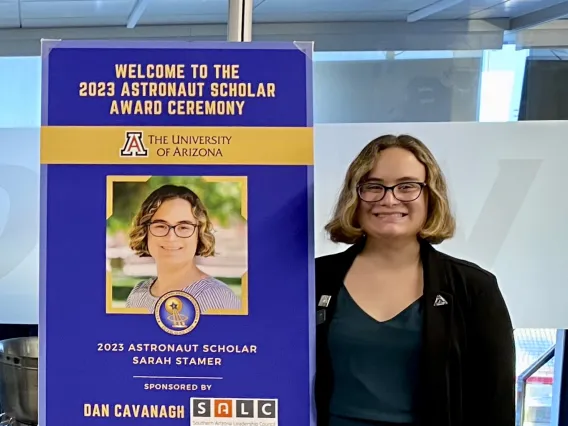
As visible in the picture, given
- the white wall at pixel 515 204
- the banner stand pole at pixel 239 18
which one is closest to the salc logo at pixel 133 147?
the banner stand pole at pixel 239 18

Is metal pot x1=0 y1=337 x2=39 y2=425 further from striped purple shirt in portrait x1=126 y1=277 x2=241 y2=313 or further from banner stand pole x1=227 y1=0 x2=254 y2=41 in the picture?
banner stand pole x1=227 y1=0 x2=254 y2=41

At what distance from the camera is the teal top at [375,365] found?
1195 mm

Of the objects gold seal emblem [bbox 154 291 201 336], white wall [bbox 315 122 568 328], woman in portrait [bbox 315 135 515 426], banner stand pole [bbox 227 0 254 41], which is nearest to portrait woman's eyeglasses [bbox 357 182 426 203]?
woman in portrait [bbox 315 135 515 426]

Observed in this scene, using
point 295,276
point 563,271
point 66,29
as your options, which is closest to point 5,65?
point 66,29

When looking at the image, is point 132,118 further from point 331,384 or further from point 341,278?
point 331,384

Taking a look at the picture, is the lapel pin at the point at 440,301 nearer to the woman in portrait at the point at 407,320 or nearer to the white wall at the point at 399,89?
the woman in portrait at the point at 407,320

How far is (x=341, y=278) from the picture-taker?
1.27 m

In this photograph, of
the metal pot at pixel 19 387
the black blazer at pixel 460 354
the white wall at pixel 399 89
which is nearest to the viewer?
the black blazer at pixel 460 354

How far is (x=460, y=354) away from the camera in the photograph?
120cm

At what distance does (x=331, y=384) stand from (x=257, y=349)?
0.16m

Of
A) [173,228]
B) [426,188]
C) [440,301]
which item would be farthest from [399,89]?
[173,228]

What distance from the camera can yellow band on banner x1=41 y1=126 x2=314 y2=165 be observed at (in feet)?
3.88

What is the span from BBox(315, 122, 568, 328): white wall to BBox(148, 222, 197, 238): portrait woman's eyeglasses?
1.02 metres

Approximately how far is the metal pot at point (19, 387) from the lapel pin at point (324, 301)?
39.1 inches
